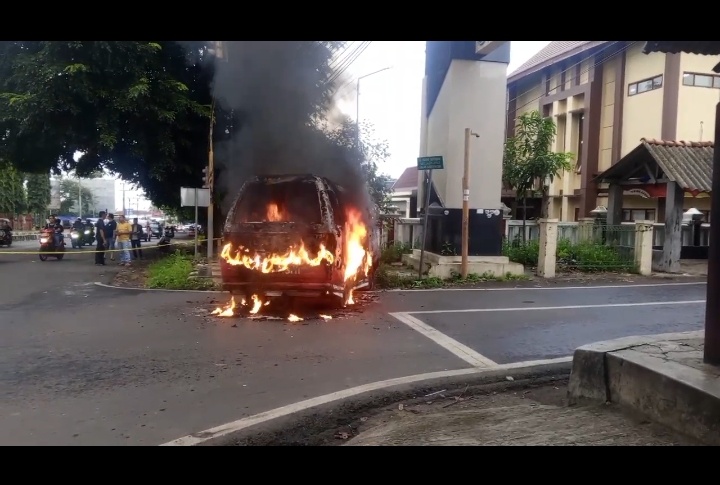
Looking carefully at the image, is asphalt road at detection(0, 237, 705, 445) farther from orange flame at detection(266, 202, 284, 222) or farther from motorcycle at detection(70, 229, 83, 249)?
motorcycle at detection(70, 229, 83, 249)

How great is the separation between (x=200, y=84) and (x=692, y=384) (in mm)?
16499

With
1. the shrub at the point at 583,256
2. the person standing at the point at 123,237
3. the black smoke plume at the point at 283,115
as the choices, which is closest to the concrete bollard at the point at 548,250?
the shrub at the point at 583,256

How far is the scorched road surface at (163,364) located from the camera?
4012 mm

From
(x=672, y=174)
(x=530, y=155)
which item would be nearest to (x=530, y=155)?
(x=530, y=155)

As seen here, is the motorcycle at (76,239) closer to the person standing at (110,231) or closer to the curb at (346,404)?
the person standing at (110,231)

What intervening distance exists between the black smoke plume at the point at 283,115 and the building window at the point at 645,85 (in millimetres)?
12874

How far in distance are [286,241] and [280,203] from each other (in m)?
0.84

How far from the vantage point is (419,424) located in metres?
3.98

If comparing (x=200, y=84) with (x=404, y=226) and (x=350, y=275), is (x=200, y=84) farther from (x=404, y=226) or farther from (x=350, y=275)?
(x=350, y=275)

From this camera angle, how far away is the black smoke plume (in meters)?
10.7

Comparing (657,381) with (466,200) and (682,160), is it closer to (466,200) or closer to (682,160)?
(466,200)

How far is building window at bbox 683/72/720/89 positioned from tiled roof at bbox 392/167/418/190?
18664 mm
